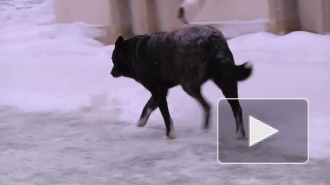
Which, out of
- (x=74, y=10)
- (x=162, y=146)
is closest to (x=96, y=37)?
(x=74, y=10)

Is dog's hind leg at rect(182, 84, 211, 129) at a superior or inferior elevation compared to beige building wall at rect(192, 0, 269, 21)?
superior

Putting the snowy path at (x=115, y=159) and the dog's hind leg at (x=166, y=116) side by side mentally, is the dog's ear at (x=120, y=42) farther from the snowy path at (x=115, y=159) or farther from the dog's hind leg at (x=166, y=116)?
the snowy path at (x=115, y=159)

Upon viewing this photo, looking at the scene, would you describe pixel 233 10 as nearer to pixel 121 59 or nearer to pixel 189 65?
pixel 121 59

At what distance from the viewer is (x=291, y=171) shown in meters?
5.06

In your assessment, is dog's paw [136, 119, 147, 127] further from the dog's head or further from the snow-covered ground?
the dog's head

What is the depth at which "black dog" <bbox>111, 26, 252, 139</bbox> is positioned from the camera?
592cm

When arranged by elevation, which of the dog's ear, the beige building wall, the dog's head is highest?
the dog's ear

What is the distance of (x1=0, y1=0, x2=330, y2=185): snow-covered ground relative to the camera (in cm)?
521

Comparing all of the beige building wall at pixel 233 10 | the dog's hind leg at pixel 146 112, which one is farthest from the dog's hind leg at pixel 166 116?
the beige building wall at pixel 233 10

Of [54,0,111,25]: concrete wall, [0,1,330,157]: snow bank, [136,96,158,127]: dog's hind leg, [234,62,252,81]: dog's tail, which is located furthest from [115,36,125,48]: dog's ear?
[54,0,111,25]: concrete wall

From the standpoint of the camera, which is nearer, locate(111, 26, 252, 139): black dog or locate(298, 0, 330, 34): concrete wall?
locate(111, 26, 252, 139): black dog
